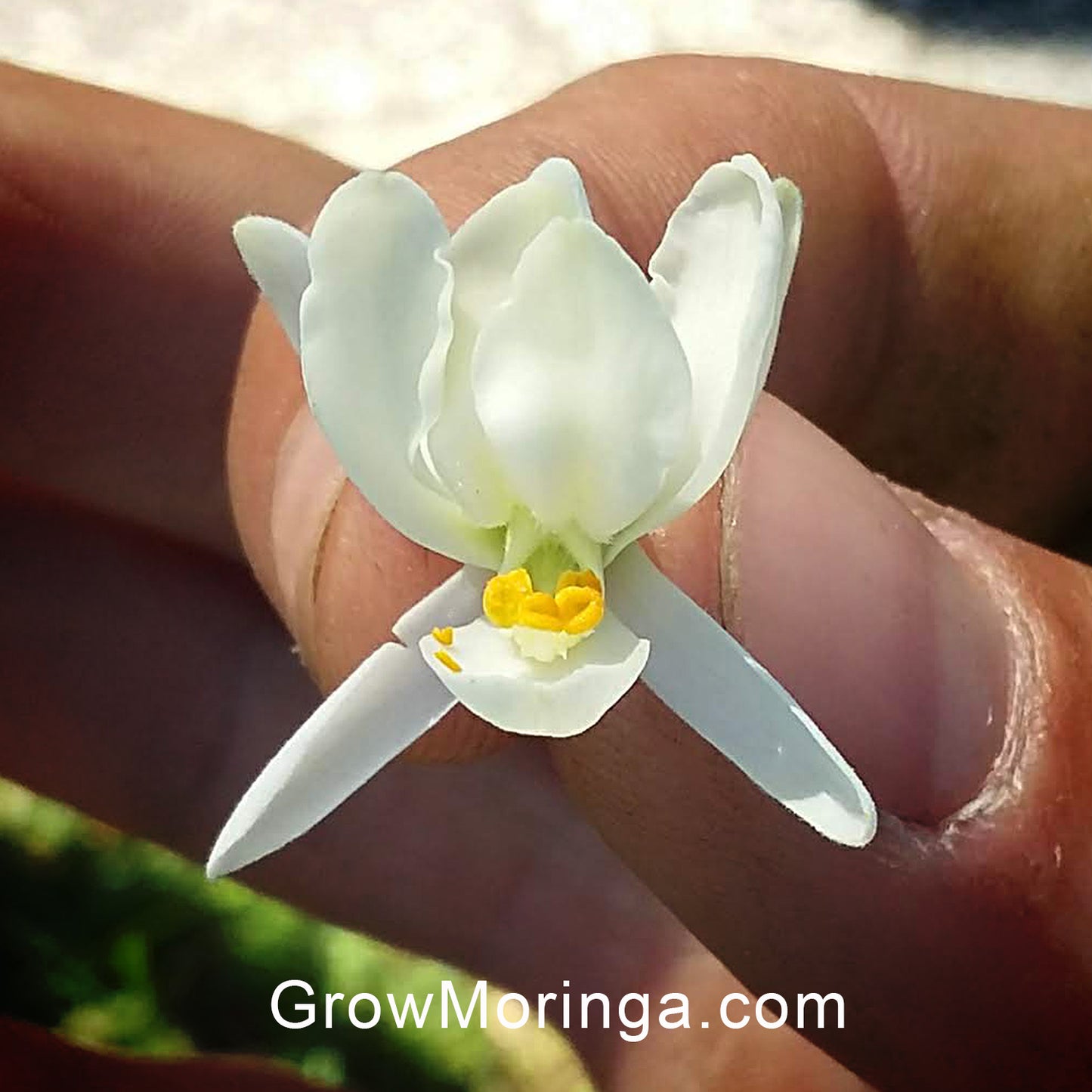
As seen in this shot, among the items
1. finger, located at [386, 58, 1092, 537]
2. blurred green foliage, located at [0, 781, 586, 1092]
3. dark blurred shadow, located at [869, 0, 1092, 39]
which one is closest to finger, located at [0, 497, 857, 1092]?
blurred green foliage, located at [0, 781, 586, 1092]

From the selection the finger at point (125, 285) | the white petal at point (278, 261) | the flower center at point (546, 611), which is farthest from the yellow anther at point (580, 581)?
the finger at point (125, 285)

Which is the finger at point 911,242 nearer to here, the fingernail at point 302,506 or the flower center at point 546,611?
the fingernail at point 302,506

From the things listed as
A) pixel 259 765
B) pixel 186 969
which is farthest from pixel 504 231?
pixel 186 969

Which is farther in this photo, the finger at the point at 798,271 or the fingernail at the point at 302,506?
the finger at the point at 798,271

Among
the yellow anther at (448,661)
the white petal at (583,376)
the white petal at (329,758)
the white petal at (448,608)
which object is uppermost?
the white petal at (583,376)

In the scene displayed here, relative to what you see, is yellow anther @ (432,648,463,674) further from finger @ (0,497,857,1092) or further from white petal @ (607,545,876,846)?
finger @ (0,497,857,1092)

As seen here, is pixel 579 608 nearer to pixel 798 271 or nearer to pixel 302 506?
pixel 302 506
